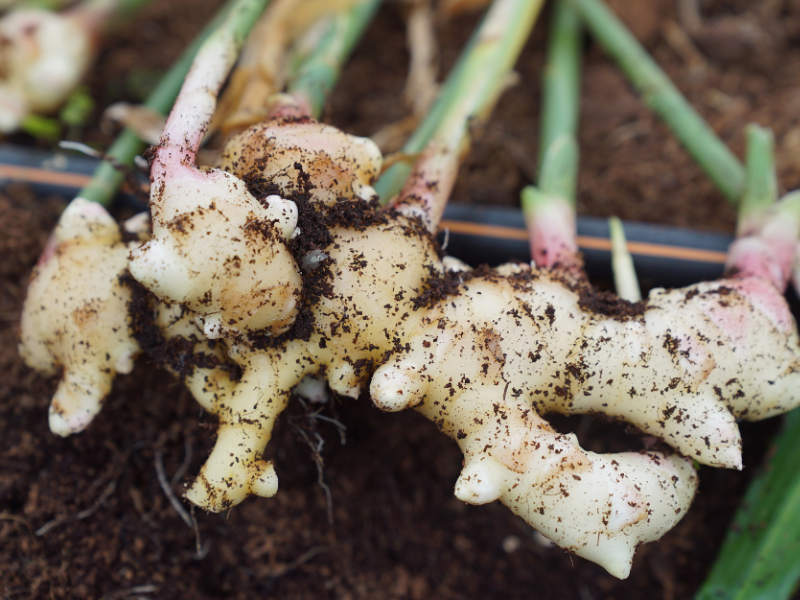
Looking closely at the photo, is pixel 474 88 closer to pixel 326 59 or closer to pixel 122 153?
pixel 326 59

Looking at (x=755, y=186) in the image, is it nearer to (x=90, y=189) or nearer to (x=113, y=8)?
(x=90, y=189)

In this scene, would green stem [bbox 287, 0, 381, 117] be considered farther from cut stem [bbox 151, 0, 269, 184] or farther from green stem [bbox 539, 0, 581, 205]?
green stem [bbox 539, 0, 581, 205]

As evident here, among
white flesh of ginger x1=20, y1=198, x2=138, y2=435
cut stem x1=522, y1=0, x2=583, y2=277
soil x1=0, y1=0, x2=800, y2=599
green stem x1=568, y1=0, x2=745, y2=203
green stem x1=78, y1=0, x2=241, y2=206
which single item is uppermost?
green stem x1=568, y1=0, x2=745, y2=203

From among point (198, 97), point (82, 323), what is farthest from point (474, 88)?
point (82, 323)

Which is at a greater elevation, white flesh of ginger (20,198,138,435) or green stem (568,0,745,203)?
green stem (568,0,745,203)

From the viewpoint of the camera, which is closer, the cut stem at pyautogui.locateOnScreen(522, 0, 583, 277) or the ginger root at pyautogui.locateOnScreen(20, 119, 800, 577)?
the ginger root at pyautogui.locateOnScreen(20, 119, 800, 577)

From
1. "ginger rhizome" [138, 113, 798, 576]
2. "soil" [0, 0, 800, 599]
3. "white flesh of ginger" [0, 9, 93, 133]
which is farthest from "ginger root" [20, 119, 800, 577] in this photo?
"white flesh of ginger" [0, 9, 93, 133]
